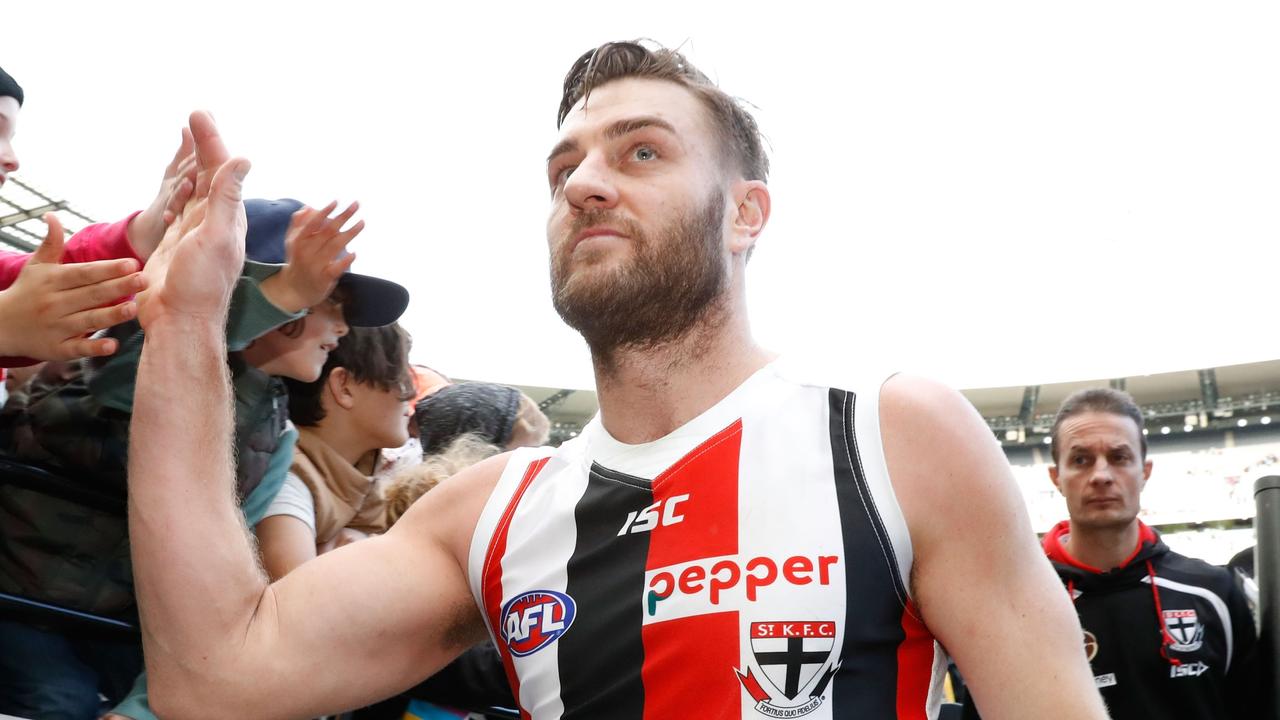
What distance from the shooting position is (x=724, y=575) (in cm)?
148

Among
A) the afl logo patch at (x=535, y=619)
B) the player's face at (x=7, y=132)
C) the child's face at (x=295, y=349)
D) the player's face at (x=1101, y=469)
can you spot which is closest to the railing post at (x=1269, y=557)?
the player's face at (x=1101, y=469)

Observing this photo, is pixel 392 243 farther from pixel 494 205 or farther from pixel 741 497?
pixel 741 497

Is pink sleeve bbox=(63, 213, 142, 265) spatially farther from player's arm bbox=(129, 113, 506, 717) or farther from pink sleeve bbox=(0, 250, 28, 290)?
player's arm bbox=(129, 113, 506, 717)

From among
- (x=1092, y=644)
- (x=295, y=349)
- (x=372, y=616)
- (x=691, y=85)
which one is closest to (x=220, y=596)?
(x=372, y=616)

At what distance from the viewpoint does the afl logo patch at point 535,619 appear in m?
1.60

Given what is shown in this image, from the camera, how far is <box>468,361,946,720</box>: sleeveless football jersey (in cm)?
140

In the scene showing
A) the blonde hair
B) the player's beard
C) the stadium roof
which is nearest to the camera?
the player's beard

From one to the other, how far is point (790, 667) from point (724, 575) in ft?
0.55

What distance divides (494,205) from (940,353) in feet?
34.9

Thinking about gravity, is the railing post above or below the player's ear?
below

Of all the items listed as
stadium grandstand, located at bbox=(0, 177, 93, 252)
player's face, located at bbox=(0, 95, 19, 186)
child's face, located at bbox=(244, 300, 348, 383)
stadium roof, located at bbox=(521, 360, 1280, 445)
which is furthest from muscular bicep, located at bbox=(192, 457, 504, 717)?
stadium roof, located at bbox=(521, 360, 1280, 445)

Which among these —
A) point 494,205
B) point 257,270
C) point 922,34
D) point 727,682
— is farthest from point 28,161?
point 727,682

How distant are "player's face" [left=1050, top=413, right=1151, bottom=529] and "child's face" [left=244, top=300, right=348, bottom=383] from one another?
2.95m

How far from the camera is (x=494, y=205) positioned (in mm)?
19094
